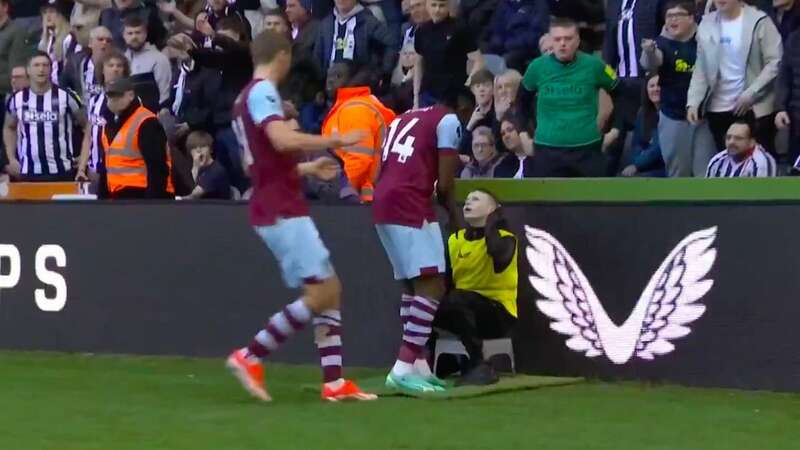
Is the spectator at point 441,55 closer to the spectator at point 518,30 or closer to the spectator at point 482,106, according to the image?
the spectator at point 482,106

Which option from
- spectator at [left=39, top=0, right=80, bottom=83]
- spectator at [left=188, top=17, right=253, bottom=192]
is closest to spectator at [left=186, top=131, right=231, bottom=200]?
spectator at [left=188, top=17, right=253, bottom=192]

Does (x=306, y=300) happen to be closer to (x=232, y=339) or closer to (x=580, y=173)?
(x=232, y=339)

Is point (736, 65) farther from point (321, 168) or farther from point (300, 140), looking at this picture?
point (300, 140)

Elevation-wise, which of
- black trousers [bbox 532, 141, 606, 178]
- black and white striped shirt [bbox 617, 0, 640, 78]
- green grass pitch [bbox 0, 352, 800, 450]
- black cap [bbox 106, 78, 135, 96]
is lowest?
green grass pitch [bbox 0, 352, 800, 450]

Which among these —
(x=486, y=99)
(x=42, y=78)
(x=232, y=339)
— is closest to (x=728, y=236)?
(x=232, y=339)

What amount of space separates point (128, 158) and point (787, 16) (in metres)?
5.27

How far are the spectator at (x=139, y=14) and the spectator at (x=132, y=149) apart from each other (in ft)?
14.7

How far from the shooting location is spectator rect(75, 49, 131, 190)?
14.6 m

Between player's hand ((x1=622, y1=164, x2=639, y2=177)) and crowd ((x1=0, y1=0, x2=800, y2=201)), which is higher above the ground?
crowd ((x1=0, y1=0, x2=800, y2=201))

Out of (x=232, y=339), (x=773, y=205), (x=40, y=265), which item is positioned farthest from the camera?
(x=40, y=265)

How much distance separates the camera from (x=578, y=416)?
9.61 m

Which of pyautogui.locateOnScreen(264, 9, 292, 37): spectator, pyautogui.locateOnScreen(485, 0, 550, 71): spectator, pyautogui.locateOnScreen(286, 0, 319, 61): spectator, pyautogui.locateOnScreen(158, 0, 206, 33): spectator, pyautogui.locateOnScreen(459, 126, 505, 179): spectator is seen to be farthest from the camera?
pyautogui.locateOnScreen(158, 0, 206, 33): spectator

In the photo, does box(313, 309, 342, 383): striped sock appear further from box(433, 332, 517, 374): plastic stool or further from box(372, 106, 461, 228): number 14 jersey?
box(433, 332, 517, 374): plastic stool

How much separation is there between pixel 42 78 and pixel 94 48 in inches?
32.7
